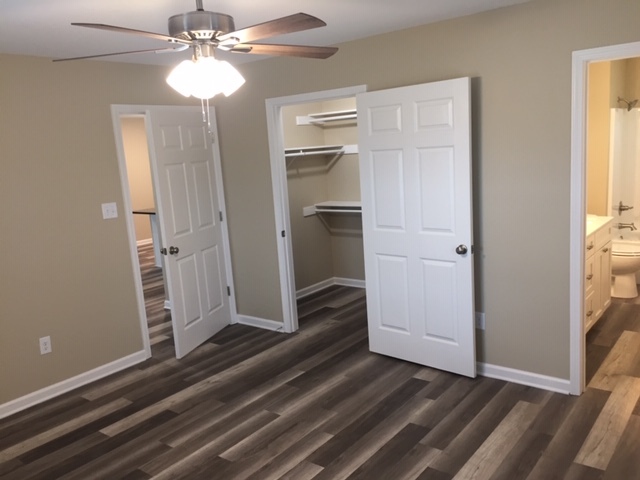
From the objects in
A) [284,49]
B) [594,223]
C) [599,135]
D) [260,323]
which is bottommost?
[260,323]

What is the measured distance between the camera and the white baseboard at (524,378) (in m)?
A: 3.27

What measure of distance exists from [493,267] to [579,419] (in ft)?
3.27

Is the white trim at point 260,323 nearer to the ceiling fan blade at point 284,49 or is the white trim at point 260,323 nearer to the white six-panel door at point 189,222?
the white six-panel door at point 189,222

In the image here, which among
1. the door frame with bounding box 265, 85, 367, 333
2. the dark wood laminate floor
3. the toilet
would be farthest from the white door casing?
the toilet

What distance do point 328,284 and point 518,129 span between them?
329 cm

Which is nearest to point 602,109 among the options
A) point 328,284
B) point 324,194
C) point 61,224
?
point 324,194

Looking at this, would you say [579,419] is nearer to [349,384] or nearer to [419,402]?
[419,402]

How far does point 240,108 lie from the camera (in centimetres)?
450

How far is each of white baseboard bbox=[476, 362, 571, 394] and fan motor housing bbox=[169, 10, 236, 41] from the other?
107 inches

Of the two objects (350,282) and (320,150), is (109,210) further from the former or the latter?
(350,282)

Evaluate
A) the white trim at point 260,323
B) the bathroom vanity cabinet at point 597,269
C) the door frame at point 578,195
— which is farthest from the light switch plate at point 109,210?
the bathroom vanity cabinet at point 597,269

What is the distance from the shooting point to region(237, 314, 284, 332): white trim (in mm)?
4719

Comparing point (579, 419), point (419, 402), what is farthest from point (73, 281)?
point (579, 419)

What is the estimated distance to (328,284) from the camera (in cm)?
604
